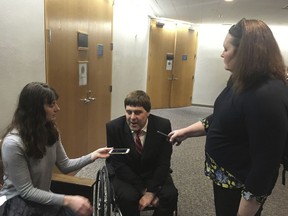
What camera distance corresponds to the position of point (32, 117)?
137 centimetres

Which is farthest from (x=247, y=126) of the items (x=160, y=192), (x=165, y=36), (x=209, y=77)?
(x=209, y=77)

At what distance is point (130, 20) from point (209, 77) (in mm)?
4312

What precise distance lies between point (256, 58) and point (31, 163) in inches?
47.3

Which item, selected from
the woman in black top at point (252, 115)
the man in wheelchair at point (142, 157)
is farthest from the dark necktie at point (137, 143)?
the woman in black top at point (252, 115)

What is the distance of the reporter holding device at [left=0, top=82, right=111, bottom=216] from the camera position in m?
1.30

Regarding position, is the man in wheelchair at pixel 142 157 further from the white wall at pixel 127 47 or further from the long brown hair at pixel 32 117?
the white wall at pixel 127 47

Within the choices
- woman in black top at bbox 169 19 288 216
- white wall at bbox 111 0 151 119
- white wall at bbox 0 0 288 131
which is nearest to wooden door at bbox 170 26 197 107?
white wall at bbox 0 0 288 131

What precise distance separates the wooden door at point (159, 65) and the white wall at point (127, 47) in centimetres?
97

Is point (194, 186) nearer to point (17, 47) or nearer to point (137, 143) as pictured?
point (137, 143)

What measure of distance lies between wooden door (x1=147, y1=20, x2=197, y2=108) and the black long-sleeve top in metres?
5.85

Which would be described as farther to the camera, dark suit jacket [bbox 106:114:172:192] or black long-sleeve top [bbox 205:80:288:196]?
dark suit jacket [bbox 106:114:172:192]

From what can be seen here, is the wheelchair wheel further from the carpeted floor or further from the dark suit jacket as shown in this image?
the carpeted floor

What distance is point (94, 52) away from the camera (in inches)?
126

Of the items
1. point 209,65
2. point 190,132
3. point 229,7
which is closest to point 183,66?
point 209,65
